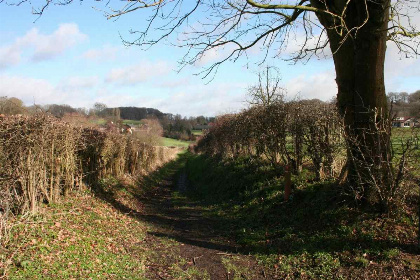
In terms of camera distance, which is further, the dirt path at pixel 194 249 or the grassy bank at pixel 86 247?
the dirt path at pixel 194 249

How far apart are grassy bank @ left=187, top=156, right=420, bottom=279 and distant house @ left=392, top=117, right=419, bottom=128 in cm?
171

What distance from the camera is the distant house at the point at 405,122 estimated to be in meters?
6.63

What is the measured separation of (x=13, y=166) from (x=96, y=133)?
710 cm

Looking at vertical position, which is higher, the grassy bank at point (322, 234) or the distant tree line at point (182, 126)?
the distant tree line at point (182, 126)

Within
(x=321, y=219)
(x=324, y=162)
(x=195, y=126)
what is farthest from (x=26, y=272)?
(x=195, y=126)

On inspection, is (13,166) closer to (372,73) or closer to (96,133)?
(96,133)

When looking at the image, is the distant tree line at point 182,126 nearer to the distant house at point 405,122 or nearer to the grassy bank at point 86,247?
the grassy bank at point 86,247

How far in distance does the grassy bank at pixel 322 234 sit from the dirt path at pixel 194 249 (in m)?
0.40

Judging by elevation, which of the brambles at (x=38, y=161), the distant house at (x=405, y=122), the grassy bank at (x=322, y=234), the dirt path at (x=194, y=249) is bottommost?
the dirt path at (x=194, y=249)

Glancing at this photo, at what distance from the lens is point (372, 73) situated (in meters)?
7.27

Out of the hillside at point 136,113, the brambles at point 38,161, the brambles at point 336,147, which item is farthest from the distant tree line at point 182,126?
the brambles at point 38,161

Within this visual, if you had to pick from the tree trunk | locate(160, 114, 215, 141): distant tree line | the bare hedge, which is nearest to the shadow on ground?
the tree trunk

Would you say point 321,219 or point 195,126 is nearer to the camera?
point 321,219

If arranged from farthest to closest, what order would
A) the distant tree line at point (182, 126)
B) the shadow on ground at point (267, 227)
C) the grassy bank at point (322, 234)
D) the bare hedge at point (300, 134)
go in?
the distant tree line at point (182, 126)
the bare hedge at point (300, 134)
the shadow on ground at point (267, 227)
the grassy bank at point (322, 234)
